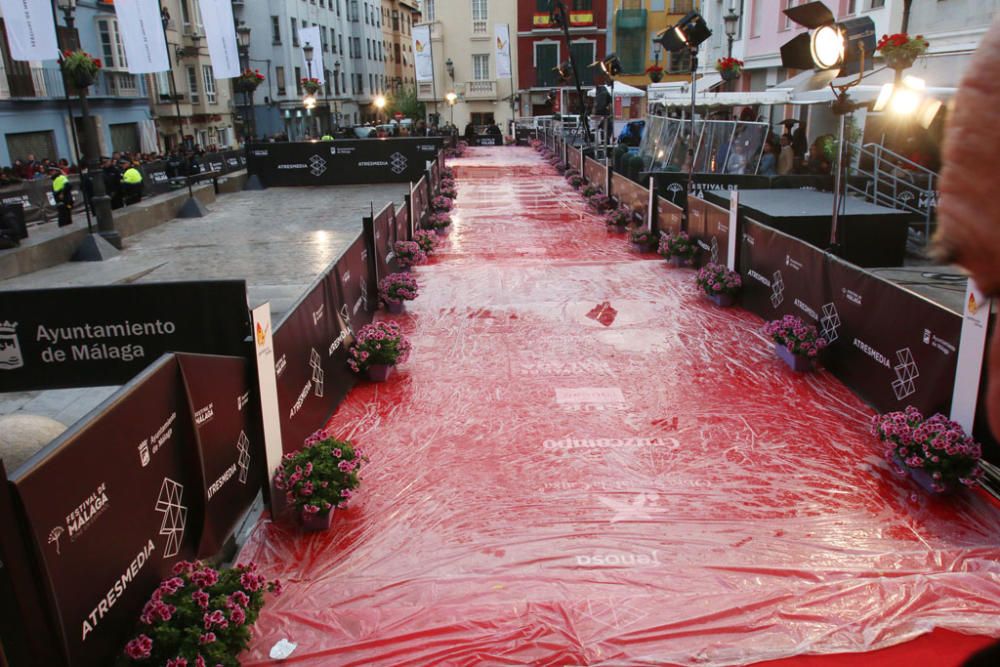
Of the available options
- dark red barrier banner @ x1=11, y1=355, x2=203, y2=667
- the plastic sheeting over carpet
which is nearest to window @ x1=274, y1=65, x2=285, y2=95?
the plastic sheeting over carpet

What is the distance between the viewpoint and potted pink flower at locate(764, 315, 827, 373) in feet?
31.4

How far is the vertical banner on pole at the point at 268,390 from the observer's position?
629 cm

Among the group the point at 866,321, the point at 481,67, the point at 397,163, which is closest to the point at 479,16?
the point at 481,67

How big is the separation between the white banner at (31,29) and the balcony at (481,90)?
5510cm

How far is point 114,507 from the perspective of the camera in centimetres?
425

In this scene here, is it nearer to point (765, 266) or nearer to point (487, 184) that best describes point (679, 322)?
point (765, 266)

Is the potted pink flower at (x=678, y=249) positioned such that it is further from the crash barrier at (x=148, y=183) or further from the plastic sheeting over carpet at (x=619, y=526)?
the crash barrier at (x=148, y=183)

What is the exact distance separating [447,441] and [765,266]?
6.13 m

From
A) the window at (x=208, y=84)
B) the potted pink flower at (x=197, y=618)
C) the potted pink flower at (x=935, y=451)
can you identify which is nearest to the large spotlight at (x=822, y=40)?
the potted pink flower at (x=935, y=451)

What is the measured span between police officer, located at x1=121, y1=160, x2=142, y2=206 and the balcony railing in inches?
269

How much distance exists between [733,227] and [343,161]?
25.0m

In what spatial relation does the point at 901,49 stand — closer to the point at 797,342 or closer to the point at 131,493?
the point at 797,342

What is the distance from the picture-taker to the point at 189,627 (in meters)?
4.32

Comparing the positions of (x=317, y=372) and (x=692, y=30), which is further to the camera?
(x=692, y=30)
